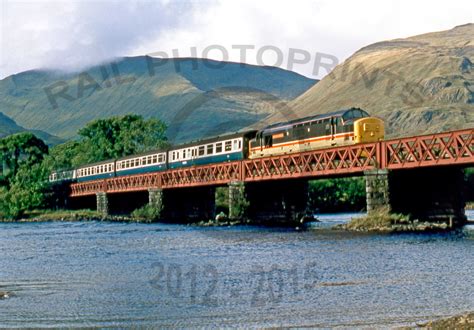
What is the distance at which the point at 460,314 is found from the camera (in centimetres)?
2500

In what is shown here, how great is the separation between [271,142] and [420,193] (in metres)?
19.6

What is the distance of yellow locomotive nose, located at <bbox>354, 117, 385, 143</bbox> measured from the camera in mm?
64812

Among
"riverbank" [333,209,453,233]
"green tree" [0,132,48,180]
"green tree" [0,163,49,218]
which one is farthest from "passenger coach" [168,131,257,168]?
"green tree" [0,132,48,180]

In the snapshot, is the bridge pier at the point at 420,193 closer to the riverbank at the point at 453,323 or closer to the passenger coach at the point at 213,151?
the passenger coach at the point at 213,151

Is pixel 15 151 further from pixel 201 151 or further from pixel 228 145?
pixel 228 145

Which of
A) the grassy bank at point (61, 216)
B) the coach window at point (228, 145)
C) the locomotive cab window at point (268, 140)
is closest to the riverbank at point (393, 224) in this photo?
the locomotive cab window at point (268, 140)

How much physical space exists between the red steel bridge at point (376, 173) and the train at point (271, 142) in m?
0.97

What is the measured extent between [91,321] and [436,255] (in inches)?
864

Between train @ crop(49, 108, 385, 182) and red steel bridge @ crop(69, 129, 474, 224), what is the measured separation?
3.18 feet

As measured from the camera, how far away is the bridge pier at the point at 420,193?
200 ft

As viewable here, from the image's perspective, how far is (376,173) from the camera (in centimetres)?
6153

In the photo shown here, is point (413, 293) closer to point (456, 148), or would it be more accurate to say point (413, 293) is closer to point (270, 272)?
point (270, 272)

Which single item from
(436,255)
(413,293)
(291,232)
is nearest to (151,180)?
(291,232)

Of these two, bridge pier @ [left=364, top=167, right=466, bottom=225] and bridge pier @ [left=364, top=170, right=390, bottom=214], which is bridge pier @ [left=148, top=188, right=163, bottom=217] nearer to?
bridge pier @ [left=364, top=170, right=390, bottom=214]
